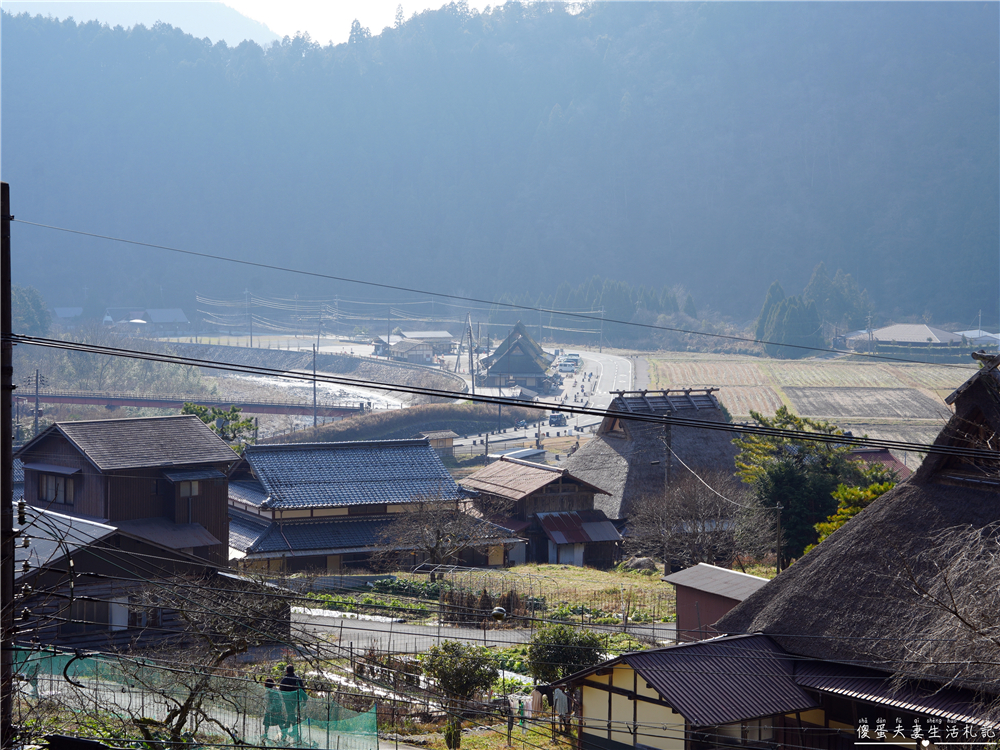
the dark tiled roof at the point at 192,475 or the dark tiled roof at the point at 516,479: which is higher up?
the dark tiled roof at the point at 192,475

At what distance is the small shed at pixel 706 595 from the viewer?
1443cm

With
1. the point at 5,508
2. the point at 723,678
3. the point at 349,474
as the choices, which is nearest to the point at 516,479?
the point at 349,474

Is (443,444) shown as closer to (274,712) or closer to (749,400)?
(749,400)

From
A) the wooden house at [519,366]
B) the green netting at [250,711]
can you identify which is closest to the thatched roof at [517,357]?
the wooden house at [519,366]

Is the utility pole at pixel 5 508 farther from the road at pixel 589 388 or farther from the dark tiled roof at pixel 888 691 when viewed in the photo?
the road at pixel 589 388

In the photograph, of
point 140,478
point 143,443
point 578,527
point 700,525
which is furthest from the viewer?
point 578,527

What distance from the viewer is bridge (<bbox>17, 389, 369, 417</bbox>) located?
5472 centimetres

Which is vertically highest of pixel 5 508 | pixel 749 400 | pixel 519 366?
pixel 5 508

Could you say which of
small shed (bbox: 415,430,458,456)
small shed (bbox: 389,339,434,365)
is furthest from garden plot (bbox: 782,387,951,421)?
small shed (bbox: 389,339,434,365)

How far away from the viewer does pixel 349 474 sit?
25.6 m

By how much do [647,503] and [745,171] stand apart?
15826cm

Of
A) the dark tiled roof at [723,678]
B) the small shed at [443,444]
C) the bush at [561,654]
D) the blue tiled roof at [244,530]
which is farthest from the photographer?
the small shed at [443,444]

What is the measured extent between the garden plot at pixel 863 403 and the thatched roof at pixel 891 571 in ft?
152

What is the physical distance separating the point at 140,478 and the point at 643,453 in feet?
57.6
